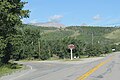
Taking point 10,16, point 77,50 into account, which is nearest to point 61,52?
point 77,50

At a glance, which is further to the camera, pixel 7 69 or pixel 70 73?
pixel 7 69

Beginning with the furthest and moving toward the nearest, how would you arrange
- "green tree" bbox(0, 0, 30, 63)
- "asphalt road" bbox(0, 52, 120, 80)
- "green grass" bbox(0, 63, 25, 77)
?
1. "green tree" bbox(0, 0, 30, 63)
2. "green grass" bbox(0, 63, 25, 77)
3. "asphalt road" bbox(0, 52, 120, 80)

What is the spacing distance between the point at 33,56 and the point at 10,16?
54.4 metres

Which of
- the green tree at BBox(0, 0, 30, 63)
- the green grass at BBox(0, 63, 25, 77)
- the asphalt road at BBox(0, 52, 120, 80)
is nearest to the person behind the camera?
the asphalt road at BBox(0, 52, 120, 80)

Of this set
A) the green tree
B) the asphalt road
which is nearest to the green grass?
the asphalt road

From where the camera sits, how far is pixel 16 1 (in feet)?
112

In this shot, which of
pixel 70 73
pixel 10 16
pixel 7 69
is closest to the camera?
pixel 70 73

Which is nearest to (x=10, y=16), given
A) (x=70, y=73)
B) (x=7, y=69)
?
(x=7, y=69)

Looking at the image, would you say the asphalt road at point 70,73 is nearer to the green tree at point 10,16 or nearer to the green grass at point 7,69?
the green grass at point 7,69

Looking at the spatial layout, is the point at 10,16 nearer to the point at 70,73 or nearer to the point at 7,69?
the point at 7,69

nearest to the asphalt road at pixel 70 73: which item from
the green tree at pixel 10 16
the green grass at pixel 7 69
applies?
the green grass at pixel 7 69

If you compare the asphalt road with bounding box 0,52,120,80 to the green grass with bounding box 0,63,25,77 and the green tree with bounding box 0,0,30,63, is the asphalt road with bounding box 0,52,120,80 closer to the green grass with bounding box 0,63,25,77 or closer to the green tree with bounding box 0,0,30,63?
the green grass with bounding box 0,63,25,77

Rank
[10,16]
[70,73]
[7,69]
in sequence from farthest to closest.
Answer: [7,69] < [10,16] < [70,73]

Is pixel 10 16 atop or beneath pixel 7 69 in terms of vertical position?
atop
